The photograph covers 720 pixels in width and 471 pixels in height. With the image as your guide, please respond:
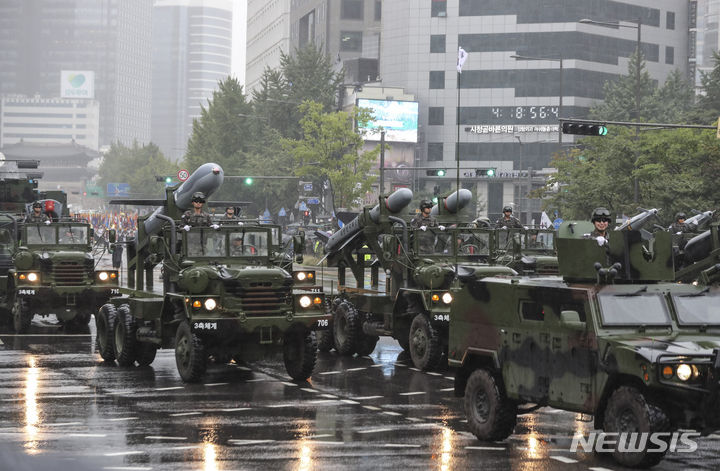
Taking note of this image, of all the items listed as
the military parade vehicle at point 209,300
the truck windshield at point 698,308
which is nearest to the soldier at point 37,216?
the military parade vehicle at point 209,300

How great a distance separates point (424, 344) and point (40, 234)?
39.3ft

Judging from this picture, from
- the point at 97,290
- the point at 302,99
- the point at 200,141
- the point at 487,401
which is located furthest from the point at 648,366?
the point at 200,141

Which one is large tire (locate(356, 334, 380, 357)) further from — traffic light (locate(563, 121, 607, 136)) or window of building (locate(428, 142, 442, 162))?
window of building (locate(428, 142, 442, 162))

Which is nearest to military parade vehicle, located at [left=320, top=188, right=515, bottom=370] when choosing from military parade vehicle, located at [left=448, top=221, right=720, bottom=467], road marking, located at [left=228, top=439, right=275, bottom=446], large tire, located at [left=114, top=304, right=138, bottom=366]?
large tire, located at [left=114, top=304, right=138, bottom=366]

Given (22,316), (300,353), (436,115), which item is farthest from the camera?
(436,115)

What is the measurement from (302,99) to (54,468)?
84.1m

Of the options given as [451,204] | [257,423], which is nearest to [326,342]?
[451,204]

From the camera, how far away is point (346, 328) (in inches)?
923

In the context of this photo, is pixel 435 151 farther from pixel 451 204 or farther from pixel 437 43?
pixel 451 204

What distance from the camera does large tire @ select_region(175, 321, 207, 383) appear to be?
61.7ft

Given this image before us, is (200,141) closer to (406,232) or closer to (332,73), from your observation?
(332,73)

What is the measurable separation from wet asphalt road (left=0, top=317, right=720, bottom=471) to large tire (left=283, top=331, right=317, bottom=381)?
21cm

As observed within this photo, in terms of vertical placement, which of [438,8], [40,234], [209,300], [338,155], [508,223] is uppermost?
[438,8]

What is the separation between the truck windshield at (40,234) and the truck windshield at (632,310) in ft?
63.2
